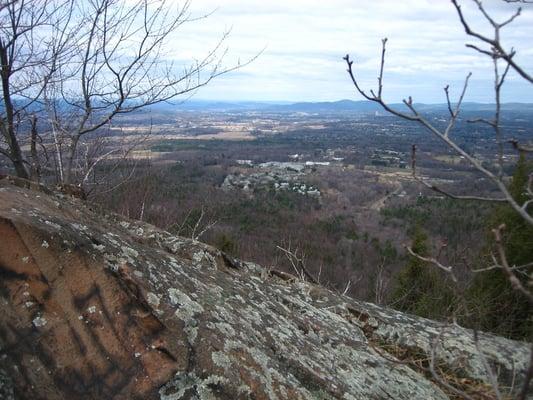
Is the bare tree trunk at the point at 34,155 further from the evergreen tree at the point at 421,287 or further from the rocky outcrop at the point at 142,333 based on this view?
the evergreen tree at the point at 421,287

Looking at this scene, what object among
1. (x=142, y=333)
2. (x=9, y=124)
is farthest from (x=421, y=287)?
(x=142, y=333)

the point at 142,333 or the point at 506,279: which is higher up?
the point at 142,333

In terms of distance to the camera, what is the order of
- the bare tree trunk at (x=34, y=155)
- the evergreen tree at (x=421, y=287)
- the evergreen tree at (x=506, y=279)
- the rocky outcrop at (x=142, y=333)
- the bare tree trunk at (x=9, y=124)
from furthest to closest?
the evergreen tree at (x=506, y=279) → the evergreen tree at (x=421, y=287) → the bare tree trunk at (x=34, y=155) → the bare tree trunk at (x=9, y=124) → the rocky outcrop at (x=142, y=333)

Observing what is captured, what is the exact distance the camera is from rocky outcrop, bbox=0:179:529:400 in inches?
83.4

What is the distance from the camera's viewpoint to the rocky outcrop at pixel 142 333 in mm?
2117

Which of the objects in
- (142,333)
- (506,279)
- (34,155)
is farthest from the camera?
(506,279)

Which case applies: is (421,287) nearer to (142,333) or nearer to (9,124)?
(9,124)

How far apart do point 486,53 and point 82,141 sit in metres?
6.53

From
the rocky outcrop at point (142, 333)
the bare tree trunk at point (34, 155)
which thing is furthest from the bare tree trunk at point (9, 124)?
the rocky outcrop at point (142, 333)

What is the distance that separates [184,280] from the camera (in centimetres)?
278

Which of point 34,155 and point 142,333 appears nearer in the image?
point 142,333

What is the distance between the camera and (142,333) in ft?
7.50

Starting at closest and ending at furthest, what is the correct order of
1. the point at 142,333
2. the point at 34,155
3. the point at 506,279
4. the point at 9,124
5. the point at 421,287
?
the point at 142,333 < the point at 9,124 < the point at 34,155 < the point at 506,279 < the point at 421,287

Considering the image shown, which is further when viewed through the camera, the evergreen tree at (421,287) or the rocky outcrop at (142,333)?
the evergreen tree at (421,287)
